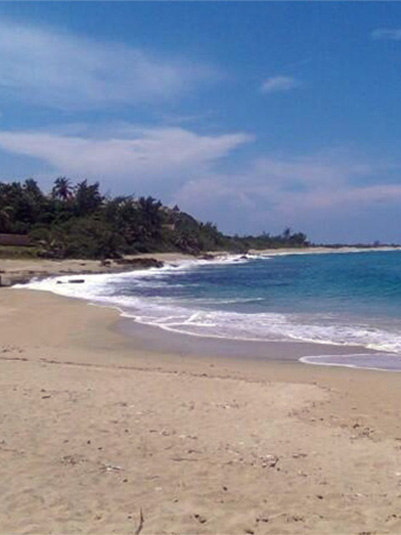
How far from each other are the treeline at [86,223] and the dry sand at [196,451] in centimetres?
6118

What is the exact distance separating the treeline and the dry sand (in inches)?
2409

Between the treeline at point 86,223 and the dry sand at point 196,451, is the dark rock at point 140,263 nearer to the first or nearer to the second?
the treeline at point 86,223

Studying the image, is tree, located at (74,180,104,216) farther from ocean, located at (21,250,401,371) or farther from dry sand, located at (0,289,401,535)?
dry sand, located at (0,289,401,535)

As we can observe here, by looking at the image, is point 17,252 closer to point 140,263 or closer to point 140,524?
point 140,263

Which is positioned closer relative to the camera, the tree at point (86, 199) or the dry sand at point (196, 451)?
the dry sand at point (196, 451)

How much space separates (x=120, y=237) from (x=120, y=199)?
18814mm

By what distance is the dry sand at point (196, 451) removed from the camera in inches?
219

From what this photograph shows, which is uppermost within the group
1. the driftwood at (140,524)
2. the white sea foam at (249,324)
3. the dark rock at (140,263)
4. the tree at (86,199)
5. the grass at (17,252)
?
the tree at (86,199)

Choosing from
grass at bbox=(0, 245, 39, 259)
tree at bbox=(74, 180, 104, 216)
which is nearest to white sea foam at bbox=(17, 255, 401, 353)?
grass at bbox=(0, 245, 39, 259)

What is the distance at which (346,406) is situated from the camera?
1024cm

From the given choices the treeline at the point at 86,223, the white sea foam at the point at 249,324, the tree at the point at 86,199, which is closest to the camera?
the white sea foam at the point at 249,324

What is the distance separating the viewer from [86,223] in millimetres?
86875

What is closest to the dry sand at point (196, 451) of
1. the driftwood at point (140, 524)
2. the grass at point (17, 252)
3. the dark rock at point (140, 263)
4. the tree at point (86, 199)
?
the driftwood at point (140, 524)

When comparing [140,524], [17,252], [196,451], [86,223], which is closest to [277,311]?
[196,451]
